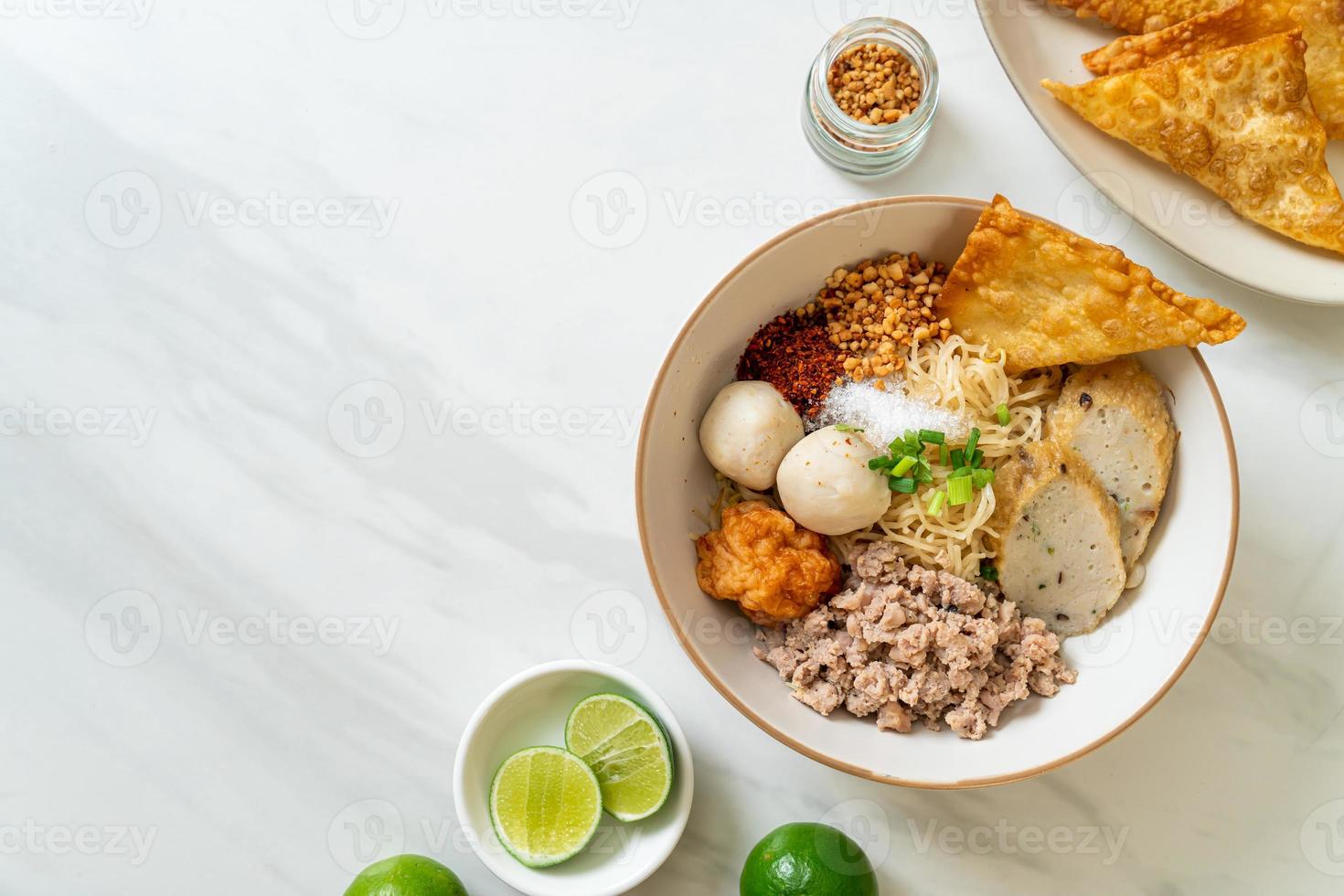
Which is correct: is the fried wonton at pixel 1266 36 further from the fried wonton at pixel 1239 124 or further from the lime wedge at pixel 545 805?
the lime wedge at pixel 545 805

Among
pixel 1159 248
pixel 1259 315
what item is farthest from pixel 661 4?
pixel 1259 315

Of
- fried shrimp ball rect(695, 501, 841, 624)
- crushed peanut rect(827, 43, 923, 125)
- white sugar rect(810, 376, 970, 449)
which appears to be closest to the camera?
fried shrimp ball rect(695, 501, 841, 624)

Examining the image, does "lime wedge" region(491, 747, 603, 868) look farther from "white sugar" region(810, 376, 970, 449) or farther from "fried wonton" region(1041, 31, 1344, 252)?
"fried wonton" region(1041, 31, 1344, 252)

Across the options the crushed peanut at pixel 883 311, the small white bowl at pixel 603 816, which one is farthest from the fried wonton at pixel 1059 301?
the small white bowl at pixel 603 816

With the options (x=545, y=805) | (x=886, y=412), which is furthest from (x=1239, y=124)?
(x=545, y=805)

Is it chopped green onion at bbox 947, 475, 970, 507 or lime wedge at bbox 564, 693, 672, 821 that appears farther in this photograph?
lime wedge at bbox 564, 693, 672, 821

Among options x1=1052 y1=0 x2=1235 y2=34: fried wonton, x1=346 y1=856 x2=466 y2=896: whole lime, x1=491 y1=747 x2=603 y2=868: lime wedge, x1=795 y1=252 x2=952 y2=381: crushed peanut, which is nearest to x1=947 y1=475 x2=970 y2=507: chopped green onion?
x1=795 y1=252 x2=952 y2=381: crushed peanut
